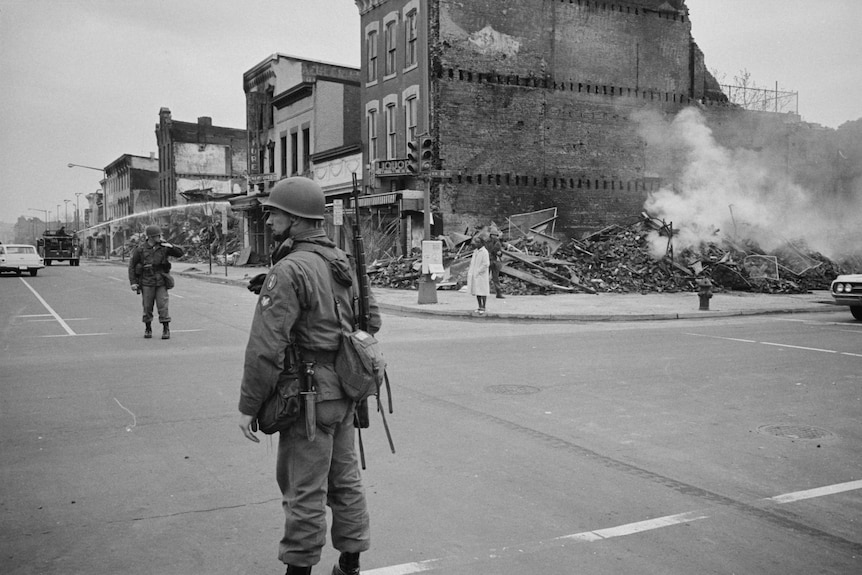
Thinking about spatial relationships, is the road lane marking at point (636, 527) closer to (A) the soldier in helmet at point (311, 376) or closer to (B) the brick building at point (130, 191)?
(A) the soldier in helmet at point (311, 376)

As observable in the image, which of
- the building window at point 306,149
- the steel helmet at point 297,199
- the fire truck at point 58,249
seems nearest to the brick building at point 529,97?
the building window at point 306,149

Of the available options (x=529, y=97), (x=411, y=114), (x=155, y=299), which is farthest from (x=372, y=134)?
(x=155, y=299)

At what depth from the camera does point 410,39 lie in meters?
28.4

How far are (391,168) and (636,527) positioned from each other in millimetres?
24262

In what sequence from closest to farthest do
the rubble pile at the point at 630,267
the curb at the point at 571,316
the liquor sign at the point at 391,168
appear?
the curb at the point at 571,316, the rubble pile at the point at 630,267, the liquor sign at the point at 391,168

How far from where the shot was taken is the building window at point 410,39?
28.1 metres

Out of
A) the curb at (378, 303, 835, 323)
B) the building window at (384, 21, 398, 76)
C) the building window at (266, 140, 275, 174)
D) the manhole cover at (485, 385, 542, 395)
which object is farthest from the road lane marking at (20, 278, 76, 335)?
the building window at (266, 140, 275, 174)

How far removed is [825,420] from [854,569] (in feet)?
11.2

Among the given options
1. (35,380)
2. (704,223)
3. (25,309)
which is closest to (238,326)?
(35,380)

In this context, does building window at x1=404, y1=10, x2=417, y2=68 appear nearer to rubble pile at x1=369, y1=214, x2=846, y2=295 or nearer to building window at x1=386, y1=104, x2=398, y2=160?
building window at x1=386, y1=104, x2=398, y2=160

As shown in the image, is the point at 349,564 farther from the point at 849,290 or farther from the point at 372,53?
the point at 372,53

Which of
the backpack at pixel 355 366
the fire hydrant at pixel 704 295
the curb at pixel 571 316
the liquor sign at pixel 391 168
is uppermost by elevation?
the liquor sign at pixel 391 168

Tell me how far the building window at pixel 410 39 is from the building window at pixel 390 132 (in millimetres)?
2002

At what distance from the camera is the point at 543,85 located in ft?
94.3
